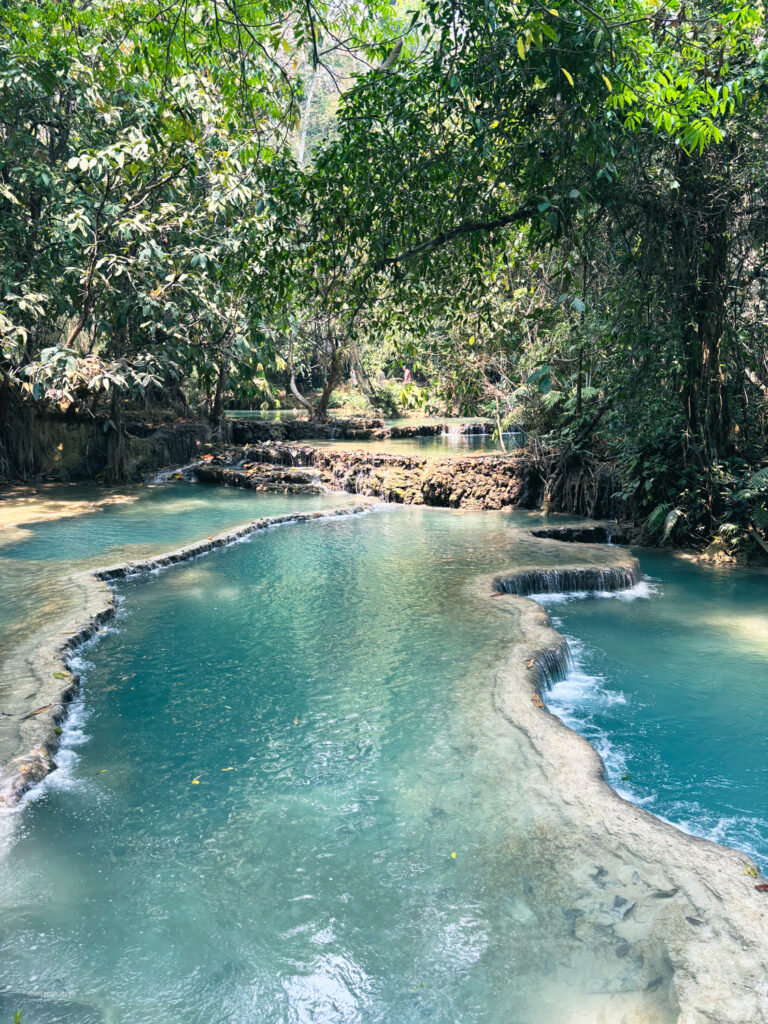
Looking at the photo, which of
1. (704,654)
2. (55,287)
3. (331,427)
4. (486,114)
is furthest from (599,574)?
(331,427)

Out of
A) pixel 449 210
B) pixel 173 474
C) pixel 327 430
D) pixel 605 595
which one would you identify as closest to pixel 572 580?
pixel 605 595

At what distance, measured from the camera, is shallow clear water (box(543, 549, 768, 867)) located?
4793 mm

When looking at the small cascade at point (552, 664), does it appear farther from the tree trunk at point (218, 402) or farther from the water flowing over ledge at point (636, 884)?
the tree trunk at point (218, 402)

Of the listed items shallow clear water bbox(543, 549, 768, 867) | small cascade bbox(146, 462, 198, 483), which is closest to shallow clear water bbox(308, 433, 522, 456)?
small cascade bbox(146, 462, 198, 483)

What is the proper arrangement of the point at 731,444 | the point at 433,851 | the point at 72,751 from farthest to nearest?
the point at 731,444 → the point at 72,751 → the point at 433,851

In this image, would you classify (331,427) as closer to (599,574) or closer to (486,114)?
(599,574)

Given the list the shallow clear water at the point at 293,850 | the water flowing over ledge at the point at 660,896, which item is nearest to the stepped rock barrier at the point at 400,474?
the shallow clear water at the point at 293,850

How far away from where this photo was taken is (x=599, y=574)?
9094 mm

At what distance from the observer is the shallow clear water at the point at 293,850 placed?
303 centimetres

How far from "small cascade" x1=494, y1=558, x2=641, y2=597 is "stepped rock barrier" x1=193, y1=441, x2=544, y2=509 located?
16.6 ft

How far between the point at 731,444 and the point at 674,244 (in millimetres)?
2914

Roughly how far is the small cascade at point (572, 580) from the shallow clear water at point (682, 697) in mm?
289

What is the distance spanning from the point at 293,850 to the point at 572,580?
589cm

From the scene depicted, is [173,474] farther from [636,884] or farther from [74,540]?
[636,884]
